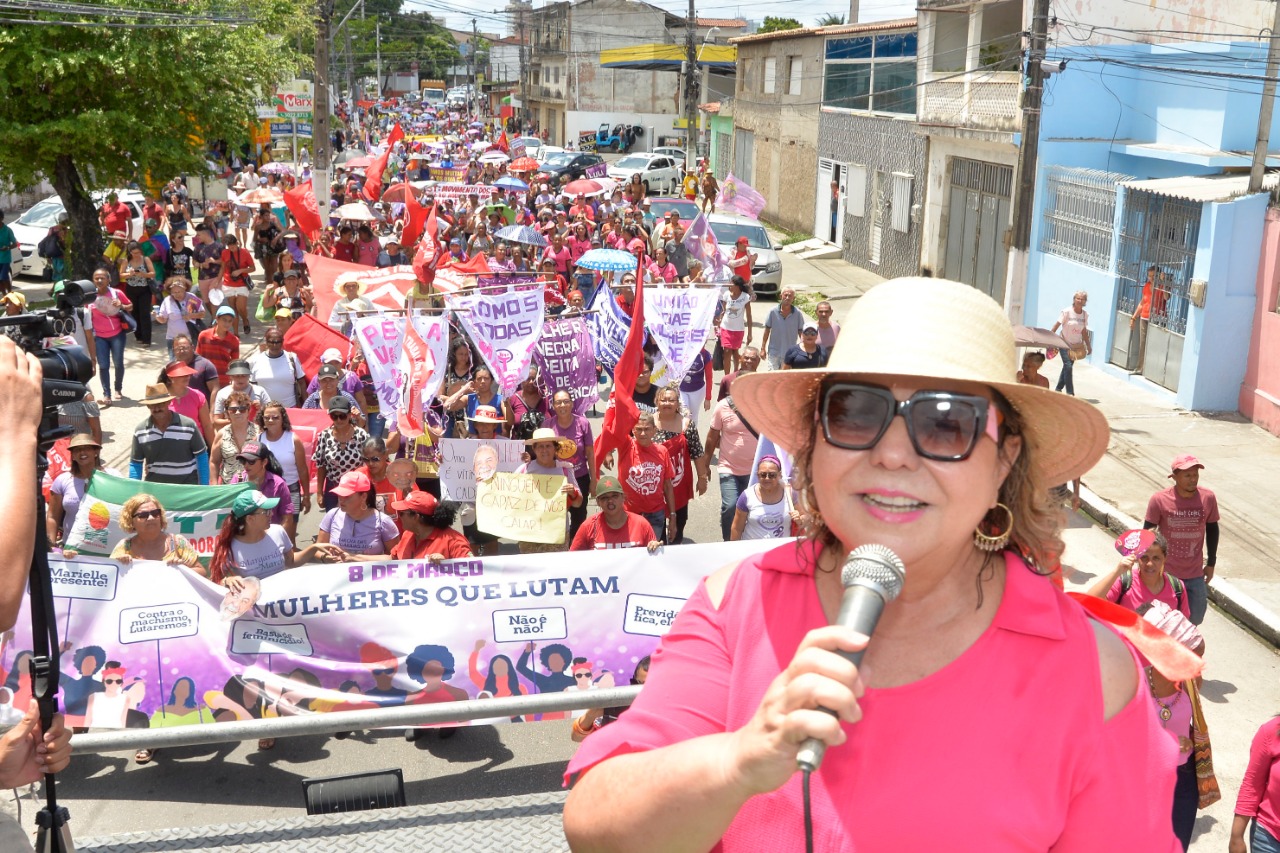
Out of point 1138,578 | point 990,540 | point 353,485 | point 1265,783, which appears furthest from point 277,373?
point 990,540

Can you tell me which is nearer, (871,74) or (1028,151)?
(1028,151)

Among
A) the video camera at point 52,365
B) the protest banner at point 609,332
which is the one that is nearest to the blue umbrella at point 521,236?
the protest banner at point 609,332

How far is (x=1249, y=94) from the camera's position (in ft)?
57.0

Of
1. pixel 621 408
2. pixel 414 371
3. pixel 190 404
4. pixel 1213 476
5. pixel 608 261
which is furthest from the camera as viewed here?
pixel 608 261

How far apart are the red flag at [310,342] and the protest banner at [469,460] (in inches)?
119

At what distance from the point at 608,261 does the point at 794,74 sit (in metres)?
19.9

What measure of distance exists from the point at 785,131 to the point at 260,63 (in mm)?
19006

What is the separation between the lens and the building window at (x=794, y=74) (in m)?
36.0

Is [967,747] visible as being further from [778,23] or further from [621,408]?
[778,23]

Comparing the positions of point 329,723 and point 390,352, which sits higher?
point 329,723

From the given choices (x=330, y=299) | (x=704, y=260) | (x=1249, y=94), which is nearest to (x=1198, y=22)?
(x=1249, y=94)

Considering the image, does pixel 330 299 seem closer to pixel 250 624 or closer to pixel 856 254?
pixel 250 624

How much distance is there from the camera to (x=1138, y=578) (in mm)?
6512

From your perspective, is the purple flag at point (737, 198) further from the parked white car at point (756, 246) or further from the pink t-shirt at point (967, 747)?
the pink t-shirt at point (967, 747)
